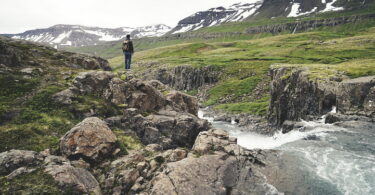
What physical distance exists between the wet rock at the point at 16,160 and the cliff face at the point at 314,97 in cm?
4942

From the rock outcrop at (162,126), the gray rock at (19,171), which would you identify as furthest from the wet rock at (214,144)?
the gray rock at (19,171)

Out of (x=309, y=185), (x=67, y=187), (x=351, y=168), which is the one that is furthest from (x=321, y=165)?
(x=67, y=187)

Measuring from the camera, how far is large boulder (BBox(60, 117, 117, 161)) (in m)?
20.0

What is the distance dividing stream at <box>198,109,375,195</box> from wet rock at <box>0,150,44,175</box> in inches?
748

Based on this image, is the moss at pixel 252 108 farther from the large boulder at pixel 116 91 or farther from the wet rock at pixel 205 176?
the wet rock at pixel 205 176

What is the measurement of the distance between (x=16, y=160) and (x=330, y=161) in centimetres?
3085

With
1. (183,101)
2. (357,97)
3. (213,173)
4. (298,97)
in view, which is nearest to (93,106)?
(183,101)

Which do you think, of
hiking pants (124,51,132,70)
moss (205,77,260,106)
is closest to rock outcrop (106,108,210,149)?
hiking pants (124,51,132,70)

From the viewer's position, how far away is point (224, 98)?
10894 cm

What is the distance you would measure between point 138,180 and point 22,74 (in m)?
21.5

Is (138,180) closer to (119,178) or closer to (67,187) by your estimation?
(119,178)

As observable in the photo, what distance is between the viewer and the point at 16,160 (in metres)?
17.0

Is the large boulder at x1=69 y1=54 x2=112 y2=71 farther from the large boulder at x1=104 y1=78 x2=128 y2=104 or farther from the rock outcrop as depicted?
the rock outcrop

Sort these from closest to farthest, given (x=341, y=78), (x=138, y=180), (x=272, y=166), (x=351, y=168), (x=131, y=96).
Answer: (x=138, y=180), (x=272, y=166), (x=351, y=168), (x=131, y=96), (x=341, y=78)
